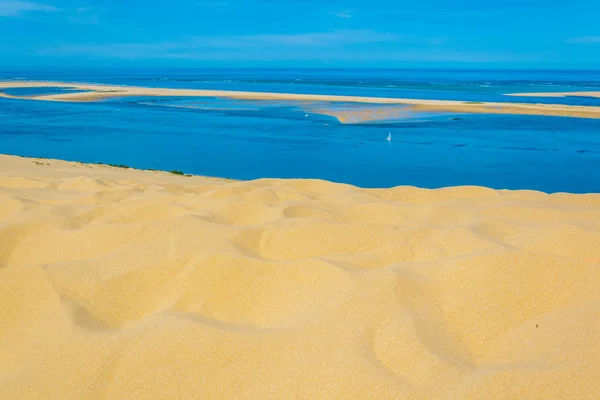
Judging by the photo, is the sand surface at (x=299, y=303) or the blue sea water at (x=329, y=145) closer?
the sand surface at (x=299, y=303)

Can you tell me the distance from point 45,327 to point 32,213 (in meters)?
2.25

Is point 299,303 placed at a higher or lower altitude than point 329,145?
higher

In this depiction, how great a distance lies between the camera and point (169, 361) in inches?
104

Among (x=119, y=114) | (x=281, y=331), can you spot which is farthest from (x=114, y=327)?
(x=119, y=114)

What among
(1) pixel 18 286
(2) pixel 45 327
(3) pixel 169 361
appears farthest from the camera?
(1) pixel 18 286

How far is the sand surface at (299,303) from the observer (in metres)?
2.43

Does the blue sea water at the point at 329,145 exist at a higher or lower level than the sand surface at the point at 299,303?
lower

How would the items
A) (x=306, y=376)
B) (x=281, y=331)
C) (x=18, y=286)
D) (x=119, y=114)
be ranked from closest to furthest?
(x=306, y=376) < (x=281, y=331) < (x=18, y=286) < (x=119, y=114)

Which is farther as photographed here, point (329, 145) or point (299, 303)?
point (329, 145)

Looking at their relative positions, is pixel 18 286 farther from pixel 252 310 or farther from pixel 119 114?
pixel 119 114

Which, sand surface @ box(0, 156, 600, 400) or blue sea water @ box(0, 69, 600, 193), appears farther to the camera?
blue sea water @ box(0, 69, 600, 193)

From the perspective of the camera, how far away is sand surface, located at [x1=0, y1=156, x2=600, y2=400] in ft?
7.98

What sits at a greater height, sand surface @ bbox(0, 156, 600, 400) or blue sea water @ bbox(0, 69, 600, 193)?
sand surface @ bbox(0, 156, 600, 400)

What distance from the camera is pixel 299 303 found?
319 centimetres
